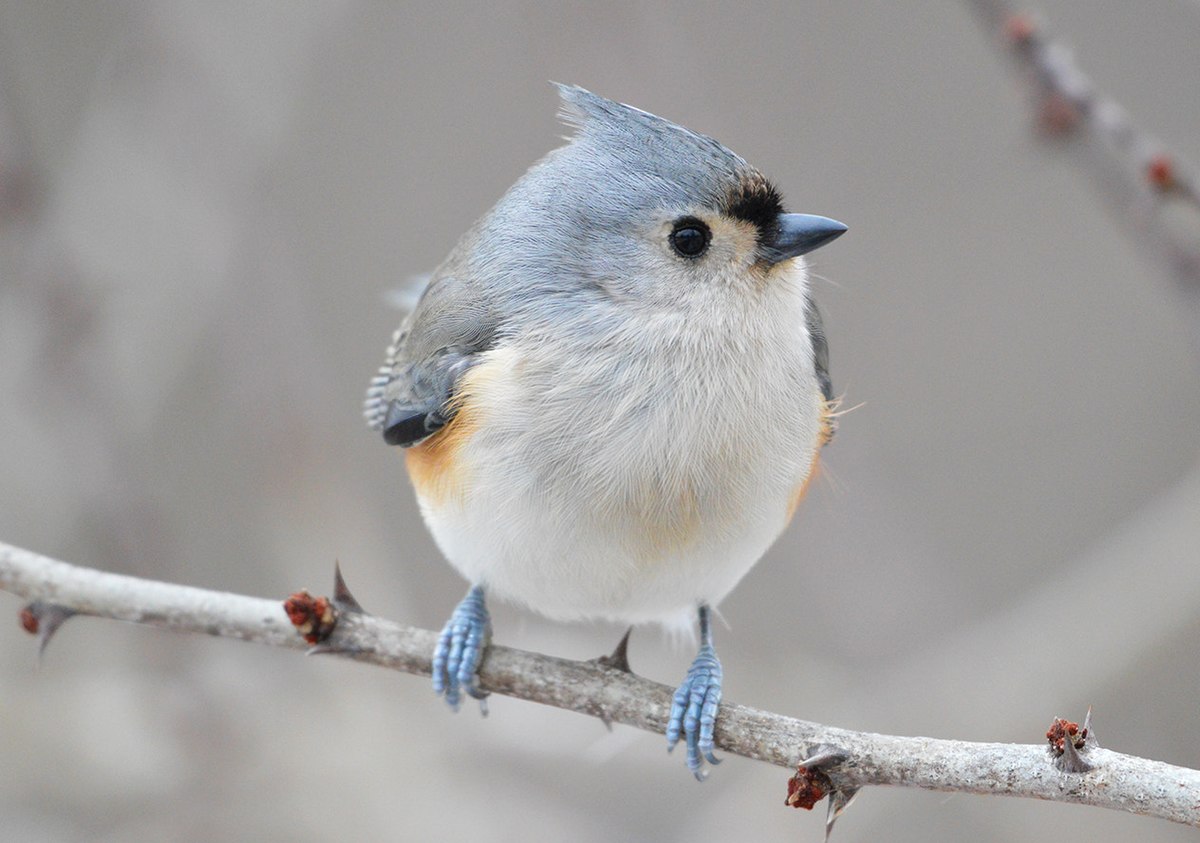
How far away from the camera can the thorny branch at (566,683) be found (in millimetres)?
1418

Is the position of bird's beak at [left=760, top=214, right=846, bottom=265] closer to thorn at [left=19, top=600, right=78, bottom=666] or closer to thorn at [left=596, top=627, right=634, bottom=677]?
thorn at [left=596, top=627, right=634, bottom=677]

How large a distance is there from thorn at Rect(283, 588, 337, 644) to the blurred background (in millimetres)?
793

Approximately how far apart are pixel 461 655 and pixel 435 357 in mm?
527

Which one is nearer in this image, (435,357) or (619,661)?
(619,661)

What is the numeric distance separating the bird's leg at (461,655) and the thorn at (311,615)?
25 cm

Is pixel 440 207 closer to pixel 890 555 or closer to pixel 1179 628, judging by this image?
pixel 890 555

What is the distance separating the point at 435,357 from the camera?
2.06 m

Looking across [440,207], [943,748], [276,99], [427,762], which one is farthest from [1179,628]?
[440,207]

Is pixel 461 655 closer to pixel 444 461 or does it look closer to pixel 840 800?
pixel 444 461

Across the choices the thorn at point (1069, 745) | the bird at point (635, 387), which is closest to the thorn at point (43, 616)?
the bird at point (635, 387)

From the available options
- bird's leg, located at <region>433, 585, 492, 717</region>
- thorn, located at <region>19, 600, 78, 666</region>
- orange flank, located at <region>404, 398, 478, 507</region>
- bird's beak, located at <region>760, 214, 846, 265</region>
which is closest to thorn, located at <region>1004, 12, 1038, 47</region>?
bird's beak, located at <region>760, 214, 846, 265</region>

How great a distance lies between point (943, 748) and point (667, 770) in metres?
1.31

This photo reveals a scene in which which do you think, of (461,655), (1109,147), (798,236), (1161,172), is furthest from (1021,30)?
(461,655)

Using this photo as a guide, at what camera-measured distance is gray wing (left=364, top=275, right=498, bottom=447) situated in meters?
1.98
